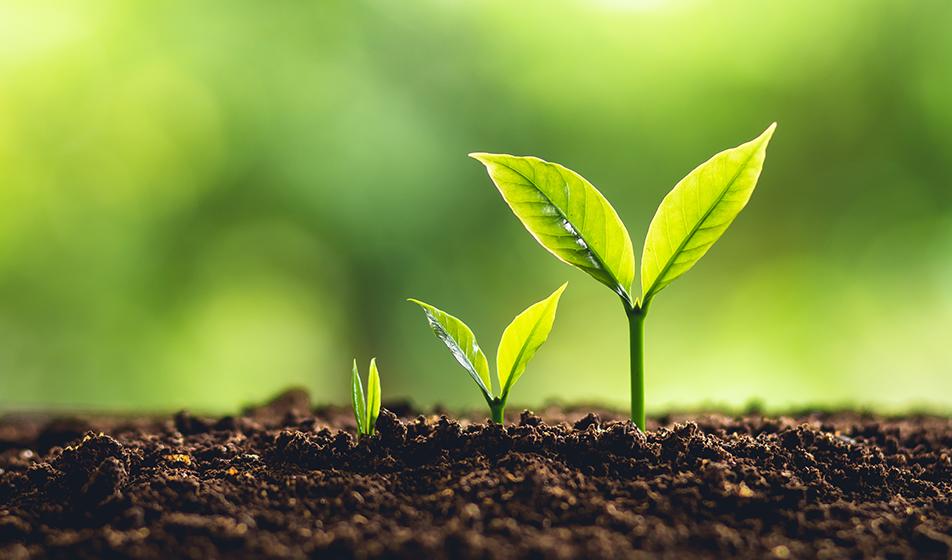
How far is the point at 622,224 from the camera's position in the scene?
1218 mm

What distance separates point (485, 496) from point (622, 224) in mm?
465

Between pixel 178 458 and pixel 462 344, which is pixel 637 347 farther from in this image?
pixel 178 458

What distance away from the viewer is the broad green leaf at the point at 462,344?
1257mm

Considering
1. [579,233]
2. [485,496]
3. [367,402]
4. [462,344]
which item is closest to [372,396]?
[367,402]

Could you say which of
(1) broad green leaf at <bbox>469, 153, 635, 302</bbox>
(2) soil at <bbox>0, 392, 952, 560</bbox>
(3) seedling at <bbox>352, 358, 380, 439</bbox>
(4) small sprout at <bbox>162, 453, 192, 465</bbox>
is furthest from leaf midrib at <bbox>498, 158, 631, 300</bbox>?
(4) small sprout at <bbox>162, 453, 192, 465</bbox>

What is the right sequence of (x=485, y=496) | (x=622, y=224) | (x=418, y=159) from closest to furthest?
(x=485, y=496) → (x=622, y=224) → (x=418, y=159)

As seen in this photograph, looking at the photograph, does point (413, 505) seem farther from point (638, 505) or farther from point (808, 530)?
point (808, 530)

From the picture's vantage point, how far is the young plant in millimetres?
1194

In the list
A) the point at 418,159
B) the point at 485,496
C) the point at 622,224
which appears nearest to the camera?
the point at 485,496

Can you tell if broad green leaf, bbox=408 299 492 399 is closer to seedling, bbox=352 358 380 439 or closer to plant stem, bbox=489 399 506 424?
plant stem, bbox=489 399 506 424

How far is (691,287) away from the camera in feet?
12.1

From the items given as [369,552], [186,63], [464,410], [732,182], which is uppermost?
[186,63]

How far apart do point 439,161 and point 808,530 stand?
3063mm

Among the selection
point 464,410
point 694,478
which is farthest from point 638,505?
point 464,410
